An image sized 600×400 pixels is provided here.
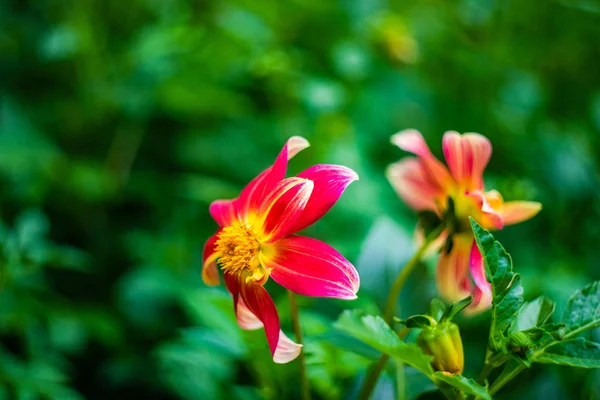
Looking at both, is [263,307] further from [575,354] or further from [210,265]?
[575,354]

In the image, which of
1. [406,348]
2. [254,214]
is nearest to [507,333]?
[406,348]

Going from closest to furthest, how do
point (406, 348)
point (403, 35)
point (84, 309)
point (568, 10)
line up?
point (406, 348) < point (84, 309) < point (403, 35) < point (568, 10)

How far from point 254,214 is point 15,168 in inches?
35.0

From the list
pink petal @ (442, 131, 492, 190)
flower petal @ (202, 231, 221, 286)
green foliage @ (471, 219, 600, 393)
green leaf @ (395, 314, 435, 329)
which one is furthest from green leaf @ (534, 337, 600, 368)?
flower petal @ (202, 231, 221, 286)

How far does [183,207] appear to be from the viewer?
1474 millimetres

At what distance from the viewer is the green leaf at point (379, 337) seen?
20.2 inches

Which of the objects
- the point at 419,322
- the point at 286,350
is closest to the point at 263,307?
the point at 286,350

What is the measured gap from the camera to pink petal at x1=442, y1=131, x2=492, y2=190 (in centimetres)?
67

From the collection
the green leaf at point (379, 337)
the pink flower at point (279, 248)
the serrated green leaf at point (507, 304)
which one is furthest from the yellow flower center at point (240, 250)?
the serrated green leaf at point (507, 304)

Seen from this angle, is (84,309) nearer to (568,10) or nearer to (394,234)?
(394,234)

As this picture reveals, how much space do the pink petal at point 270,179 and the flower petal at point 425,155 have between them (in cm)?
12

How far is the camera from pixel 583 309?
597 mm

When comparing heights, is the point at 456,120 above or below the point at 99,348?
above

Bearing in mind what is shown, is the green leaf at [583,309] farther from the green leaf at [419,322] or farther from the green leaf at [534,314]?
the green leaf at [419,322]
